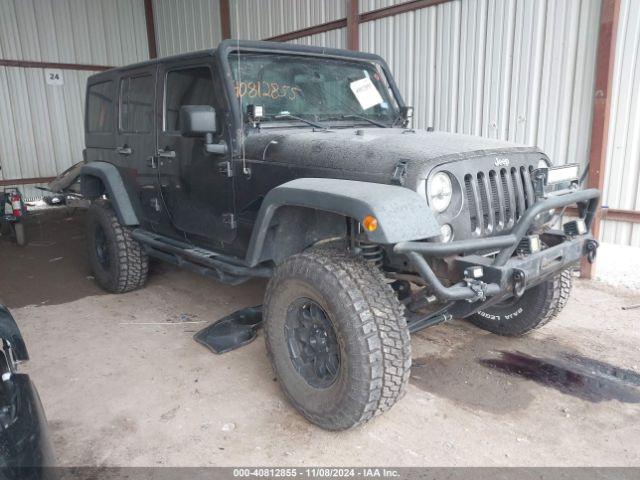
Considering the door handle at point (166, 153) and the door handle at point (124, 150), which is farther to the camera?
the door handle at point (124, 150)

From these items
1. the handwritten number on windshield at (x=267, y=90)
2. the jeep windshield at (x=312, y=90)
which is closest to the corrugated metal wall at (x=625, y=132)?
the jeep windshield at (x=312, y=90)

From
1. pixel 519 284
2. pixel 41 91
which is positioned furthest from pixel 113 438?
pixel 41 91

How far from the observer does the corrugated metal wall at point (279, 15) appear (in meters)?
7.29

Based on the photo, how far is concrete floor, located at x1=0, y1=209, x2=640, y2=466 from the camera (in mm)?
2484

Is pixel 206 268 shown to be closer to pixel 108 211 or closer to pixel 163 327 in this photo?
pixel 163 327

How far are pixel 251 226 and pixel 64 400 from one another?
1.49m

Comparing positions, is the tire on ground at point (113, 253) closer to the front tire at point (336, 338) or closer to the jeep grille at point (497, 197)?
the front tire at point (336, 338)

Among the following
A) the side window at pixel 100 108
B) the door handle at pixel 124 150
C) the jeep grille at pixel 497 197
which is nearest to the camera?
the jeep grille at pixel 497 197

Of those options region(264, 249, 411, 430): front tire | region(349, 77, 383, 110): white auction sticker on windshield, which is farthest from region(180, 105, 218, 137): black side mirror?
region(349, 77, 383, 110): white auction sticker on windshield

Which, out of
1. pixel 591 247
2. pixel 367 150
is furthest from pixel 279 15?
pixel 591 247

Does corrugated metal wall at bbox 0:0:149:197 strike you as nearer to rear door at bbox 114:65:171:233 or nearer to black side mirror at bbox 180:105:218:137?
rear door at bbox 114:65:171:233

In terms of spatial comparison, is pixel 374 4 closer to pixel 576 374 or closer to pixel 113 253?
pixel 113 253

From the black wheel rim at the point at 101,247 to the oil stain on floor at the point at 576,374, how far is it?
3523 mm

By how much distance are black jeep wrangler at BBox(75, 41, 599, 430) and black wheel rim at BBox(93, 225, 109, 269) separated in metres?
0.66
